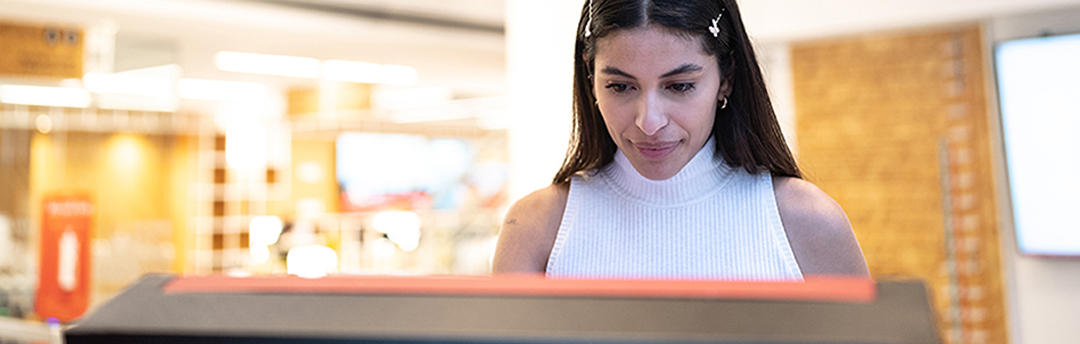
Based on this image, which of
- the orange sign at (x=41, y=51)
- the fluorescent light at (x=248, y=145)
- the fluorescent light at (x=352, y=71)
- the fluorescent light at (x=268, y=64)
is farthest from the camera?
the fluorescent light at (x=248, y=145)

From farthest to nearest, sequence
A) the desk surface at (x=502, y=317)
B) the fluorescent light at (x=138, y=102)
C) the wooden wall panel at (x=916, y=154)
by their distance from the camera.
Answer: the fluorescent light at (x=138, y=102)
the wooden wall panel at (x=916, y=154)
the desk surface at (x=502, y=317)

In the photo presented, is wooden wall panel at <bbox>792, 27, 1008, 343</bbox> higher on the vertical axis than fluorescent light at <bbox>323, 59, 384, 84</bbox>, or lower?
lower

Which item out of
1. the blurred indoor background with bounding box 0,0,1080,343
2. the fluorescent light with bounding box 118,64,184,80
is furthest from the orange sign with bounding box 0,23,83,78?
the fluorescent light with bounding box 118,64,184,80

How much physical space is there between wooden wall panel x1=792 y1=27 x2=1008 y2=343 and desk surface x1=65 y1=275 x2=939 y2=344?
12.2 feet

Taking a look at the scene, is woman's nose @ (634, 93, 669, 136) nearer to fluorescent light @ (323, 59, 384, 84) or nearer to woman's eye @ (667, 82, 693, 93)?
woman's eye @ (667, 82, 693, 93)

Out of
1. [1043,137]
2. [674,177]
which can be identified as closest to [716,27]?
[674,177]

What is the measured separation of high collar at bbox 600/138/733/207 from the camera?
3.23 ft

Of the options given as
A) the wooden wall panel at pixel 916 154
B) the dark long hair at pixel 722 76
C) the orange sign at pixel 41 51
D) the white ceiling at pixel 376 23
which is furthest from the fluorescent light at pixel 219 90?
the dark long hair at pixel 722 76

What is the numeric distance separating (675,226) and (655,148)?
4.3 inches

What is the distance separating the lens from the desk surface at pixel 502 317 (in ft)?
1.07

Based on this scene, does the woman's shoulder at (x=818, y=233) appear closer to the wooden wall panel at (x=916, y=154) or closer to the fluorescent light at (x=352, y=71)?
the wooden wall panel at (x=916, y=154)

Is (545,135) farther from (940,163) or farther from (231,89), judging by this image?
(231,89)

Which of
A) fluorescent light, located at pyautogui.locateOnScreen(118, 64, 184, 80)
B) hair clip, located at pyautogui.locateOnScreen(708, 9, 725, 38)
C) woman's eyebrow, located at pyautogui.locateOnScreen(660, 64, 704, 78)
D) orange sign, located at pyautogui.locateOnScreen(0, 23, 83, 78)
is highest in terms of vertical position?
fluorescent light, located at pyautogui.locateOnScreen(118, 64, 184, 80)

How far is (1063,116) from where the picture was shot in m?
2.95
